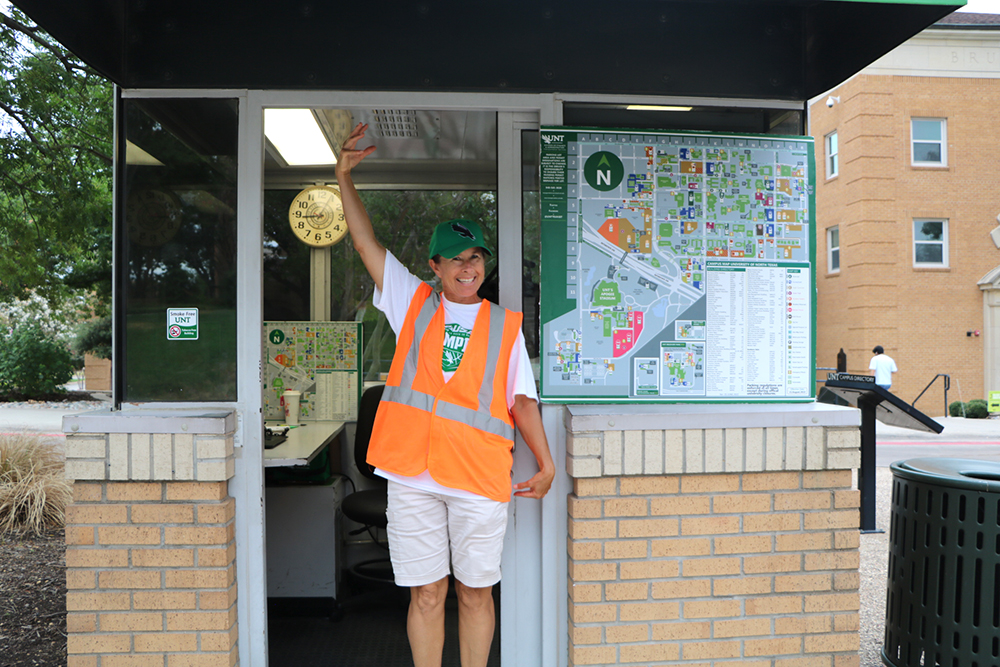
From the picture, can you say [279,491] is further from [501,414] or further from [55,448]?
[55,448]

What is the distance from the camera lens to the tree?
5.44m

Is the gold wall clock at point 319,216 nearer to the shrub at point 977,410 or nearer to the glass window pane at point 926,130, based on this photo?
the shrub at point 977,410

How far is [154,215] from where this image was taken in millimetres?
2756

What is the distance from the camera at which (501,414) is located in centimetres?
263

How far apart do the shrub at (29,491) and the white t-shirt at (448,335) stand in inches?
187

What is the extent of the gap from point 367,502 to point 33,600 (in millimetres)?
2252

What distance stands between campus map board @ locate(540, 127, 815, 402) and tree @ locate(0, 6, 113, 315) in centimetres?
451

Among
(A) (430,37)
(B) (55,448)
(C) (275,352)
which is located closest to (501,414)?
(A) (430,37)

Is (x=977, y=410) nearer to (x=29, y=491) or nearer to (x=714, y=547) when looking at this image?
(x=714, y=547)

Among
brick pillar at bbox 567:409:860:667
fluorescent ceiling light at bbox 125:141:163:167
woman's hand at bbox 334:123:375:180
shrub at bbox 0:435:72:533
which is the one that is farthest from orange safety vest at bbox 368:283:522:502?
shrub at bbox 0:435:72:533

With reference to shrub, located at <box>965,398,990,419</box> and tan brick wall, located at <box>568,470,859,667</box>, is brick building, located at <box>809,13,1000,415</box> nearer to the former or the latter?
shrub, located at <box>965,398,990,419</box>

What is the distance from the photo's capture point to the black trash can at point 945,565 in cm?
265

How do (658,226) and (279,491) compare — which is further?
(279,491)

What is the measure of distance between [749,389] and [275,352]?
3.25 meters
